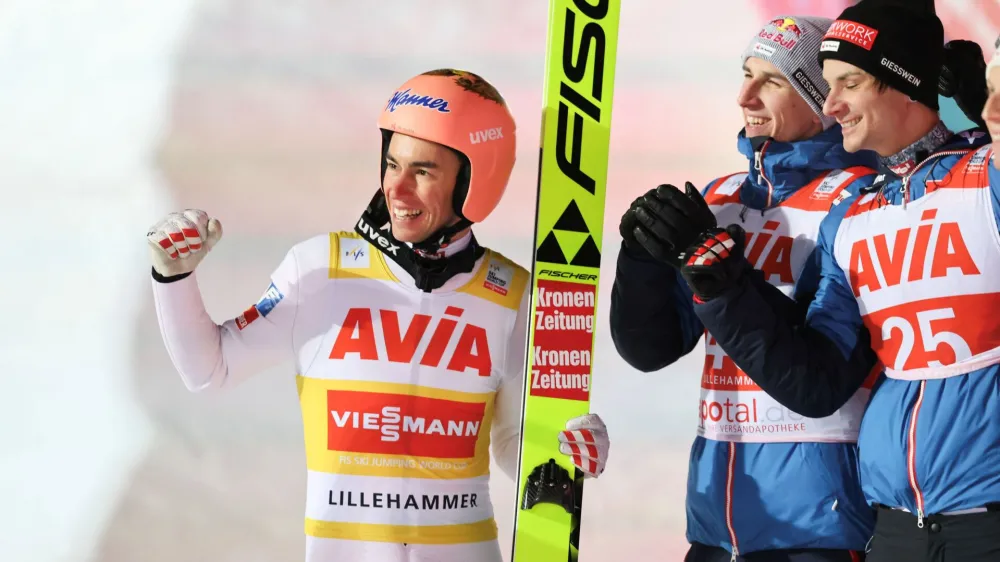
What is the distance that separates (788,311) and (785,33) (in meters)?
0.67

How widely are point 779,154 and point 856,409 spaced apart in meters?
0.61

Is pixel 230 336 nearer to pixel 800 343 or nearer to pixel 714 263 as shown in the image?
pixel 714 263

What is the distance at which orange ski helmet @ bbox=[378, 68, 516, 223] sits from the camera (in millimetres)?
2605

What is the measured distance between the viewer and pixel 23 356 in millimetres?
4551

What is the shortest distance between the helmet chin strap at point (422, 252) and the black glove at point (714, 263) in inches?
23.2

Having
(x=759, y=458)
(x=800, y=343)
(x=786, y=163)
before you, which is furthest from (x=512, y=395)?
(x=786, y=163)

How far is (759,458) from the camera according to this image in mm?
2520

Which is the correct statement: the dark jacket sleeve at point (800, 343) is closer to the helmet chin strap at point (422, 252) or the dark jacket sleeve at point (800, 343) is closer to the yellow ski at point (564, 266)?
the yellow ski at point (564, 266)

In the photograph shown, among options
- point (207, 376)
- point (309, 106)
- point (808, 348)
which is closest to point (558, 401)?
point (808, 348)

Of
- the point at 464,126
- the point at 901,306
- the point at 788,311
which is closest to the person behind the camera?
the point at 901,306

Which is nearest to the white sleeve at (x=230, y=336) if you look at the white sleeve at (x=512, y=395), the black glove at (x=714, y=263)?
the white sleeve at (x=512, y=395)

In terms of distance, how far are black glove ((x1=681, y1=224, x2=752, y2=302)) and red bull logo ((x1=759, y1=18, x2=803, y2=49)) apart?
23.0 inches

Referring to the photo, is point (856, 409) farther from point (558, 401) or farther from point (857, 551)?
point (558, 401)

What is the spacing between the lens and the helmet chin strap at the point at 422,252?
8.77ft
